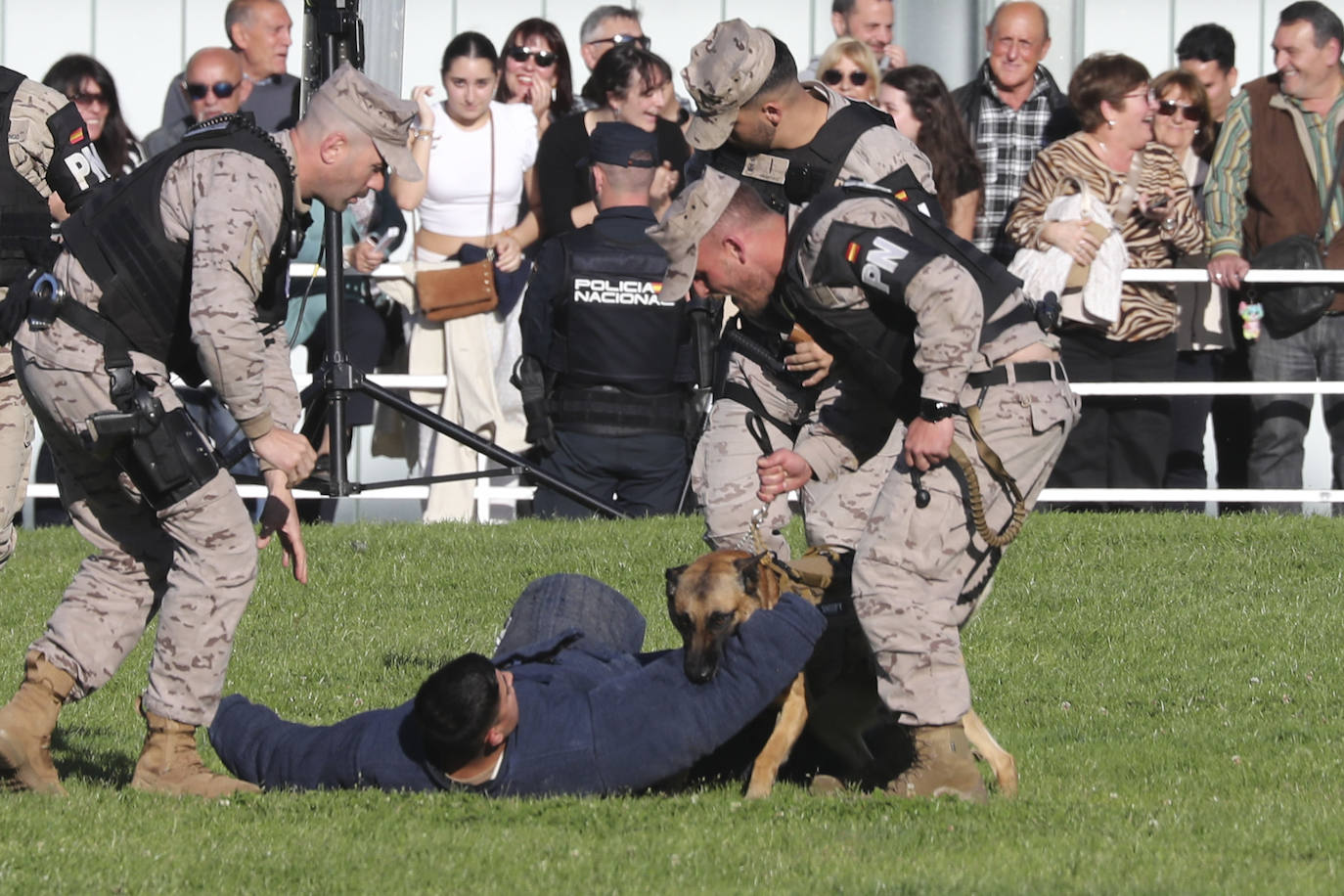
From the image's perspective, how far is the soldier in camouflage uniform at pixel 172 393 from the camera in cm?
557

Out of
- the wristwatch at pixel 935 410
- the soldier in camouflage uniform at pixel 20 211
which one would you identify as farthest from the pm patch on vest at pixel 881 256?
the soldier in camouflage uniform at pixel 20 211

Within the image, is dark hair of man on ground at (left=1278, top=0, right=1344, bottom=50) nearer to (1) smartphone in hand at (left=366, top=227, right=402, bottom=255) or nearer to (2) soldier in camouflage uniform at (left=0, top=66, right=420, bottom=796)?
(1) smartphone in hand at (left=366, top=227, right=402, bottom=255)

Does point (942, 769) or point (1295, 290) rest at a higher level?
point (1295, 290)

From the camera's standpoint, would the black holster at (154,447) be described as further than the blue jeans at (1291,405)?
No

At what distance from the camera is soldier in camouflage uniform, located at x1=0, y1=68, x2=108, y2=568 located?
7355mm

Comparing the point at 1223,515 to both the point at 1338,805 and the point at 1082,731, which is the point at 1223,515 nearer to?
the point at 1082,731

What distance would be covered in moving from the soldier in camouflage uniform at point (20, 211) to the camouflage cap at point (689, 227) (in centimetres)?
251

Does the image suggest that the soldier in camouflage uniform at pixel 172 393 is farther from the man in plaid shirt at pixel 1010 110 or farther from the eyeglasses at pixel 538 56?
the eyeglasses at pixel 538 56

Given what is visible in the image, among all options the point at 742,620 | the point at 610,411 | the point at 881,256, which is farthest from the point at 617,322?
the point at 881,256

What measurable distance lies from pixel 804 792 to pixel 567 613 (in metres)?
0.99

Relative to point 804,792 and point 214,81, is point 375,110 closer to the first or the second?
point 804,792

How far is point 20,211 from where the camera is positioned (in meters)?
7.46

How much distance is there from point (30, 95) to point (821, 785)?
3896 mm

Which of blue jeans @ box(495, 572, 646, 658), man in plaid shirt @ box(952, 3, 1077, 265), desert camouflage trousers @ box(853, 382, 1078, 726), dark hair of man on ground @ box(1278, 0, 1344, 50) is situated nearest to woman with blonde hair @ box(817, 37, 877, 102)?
man in plaid shirt @ box(952, 3, 1077, 265)
